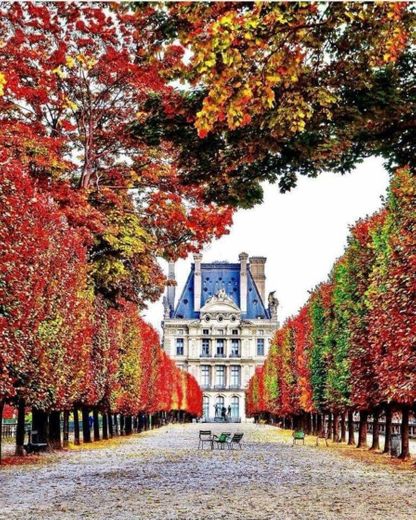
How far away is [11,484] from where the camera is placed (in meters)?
19.7

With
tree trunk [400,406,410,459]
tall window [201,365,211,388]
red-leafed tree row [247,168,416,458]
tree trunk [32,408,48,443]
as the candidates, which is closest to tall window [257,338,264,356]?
tall window [201,365,211,388]

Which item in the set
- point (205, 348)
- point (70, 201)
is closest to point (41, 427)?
point (70, 201)

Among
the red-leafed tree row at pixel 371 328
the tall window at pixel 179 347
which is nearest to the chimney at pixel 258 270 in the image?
the tall window at pixel 179 347

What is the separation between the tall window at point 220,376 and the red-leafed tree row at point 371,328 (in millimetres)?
90683

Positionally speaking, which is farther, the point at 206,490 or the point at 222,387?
the point at 222,387

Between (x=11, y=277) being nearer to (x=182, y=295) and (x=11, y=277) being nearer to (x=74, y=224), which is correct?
(x=74, y=224)

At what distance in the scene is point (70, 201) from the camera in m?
28.9

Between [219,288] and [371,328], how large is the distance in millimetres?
124269

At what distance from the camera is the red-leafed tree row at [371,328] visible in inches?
997

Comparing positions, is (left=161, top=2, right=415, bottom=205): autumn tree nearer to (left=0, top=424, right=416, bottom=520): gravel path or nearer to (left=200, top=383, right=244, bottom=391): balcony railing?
(left=0, top=424, right=416, bottom=520): gravel path

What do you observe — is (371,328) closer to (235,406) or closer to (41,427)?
(41,427)

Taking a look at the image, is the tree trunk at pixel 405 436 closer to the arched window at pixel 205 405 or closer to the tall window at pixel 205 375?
the arched window at pixel 205 405

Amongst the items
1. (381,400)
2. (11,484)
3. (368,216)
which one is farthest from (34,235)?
(368,216)

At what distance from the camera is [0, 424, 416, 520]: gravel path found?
14.5 meters
